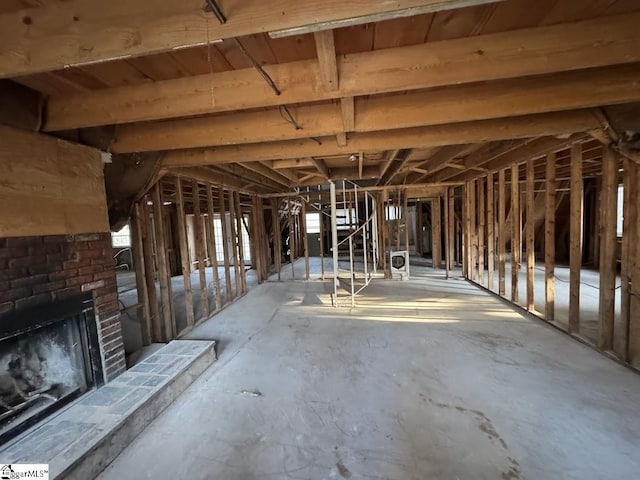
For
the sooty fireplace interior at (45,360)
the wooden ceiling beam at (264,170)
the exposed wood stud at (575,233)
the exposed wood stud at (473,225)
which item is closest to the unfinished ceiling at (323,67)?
the exposed wood stud at (575,233)

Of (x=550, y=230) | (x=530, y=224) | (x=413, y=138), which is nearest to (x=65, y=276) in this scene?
(x=413, y=138)

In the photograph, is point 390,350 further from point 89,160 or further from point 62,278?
point 89,160

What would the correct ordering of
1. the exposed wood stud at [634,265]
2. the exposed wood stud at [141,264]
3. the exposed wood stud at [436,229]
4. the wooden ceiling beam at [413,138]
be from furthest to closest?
the exposed wood stud at [436,229] → the exposed wood stud at [141,264] → the exposed wood stud at [634,265] → the wooden ceiling beam at [413,138]

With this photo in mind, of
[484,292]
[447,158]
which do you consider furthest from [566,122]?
[484,292]

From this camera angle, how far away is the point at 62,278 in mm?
2004

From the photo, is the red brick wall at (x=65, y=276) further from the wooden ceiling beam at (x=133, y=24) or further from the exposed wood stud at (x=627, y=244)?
the exposed wood stud at (x=627, y=244)

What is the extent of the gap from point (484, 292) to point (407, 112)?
4.41m

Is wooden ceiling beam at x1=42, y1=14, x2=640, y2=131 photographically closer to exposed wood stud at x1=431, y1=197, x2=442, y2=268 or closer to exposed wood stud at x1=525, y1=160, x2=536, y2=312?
exposed wood stud at x1=525, y1=160, x2=536, y2=312

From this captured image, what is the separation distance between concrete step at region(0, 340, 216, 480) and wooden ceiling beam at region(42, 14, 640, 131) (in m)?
1.94

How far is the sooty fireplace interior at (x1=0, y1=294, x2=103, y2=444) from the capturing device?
172cm

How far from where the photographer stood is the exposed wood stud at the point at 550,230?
3.35 metres

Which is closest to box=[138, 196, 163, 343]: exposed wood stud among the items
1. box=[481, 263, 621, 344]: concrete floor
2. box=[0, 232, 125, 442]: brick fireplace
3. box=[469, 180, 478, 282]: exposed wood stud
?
box=[0, 232, 125, 442]: brick fireplace

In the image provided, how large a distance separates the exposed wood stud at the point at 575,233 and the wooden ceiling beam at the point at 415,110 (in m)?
1.51

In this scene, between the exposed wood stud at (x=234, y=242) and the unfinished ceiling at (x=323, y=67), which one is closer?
the unfinished ceiling at (x=323, y=67)
